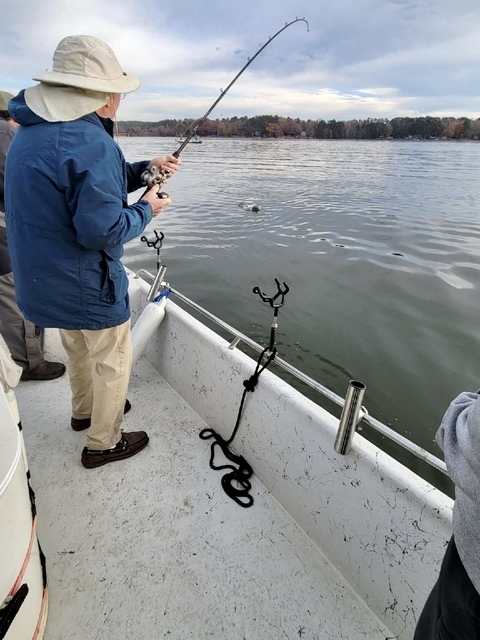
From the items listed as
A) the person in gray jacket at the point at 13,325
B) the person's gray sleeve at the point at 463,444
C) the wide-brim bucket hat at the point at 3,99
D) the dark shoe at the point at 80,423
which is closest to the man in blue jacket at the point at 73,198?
the dark shoe at the point at 80,423

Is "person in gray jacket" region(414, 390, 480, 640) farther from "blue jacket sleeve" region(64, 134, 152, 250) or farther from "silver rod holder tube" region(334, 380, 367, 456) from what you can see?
"blue jacket sleeve" region(64, 134, 152, 250)

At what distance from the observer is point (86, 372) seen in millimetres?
2203

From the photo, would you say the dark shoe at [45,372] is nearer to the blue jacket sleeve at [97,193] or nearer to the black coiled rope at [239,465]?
the black coiled rope at [239,465]

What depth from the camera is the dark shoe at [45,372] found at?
2865 millimetres

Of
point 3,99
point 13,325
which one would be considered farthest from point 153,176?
point 13,325

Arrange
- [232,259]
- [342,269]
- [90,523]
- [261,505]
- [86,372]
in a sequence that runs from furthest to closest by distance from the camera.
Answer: [232,259] → [342,269] → [86,372] → [261,505] → [90,523]

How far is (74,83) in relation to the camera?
1401mm

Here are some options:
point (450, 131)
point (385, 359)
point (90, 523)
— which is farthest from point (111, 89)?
point (450, 131)

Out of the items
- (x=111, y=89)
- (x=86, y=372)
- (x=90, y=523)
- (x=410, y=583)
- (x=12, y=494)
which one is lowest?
(x=90, y=523)

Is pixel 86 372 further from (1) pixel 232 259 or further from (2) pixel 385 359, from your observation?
(1) pixel 232 259

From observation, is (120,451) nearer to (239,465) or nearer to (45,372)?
(239,465)

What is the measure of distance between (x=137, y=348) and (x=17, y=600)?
1881mm

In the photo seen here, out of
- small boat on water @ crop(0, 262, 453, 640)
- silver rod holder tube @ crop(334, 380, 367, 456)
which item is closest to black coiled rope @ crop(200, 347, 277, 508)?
small boat on water @ crop(0, 262, 453, 640)

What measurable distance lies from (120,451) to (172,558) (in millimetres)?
687
